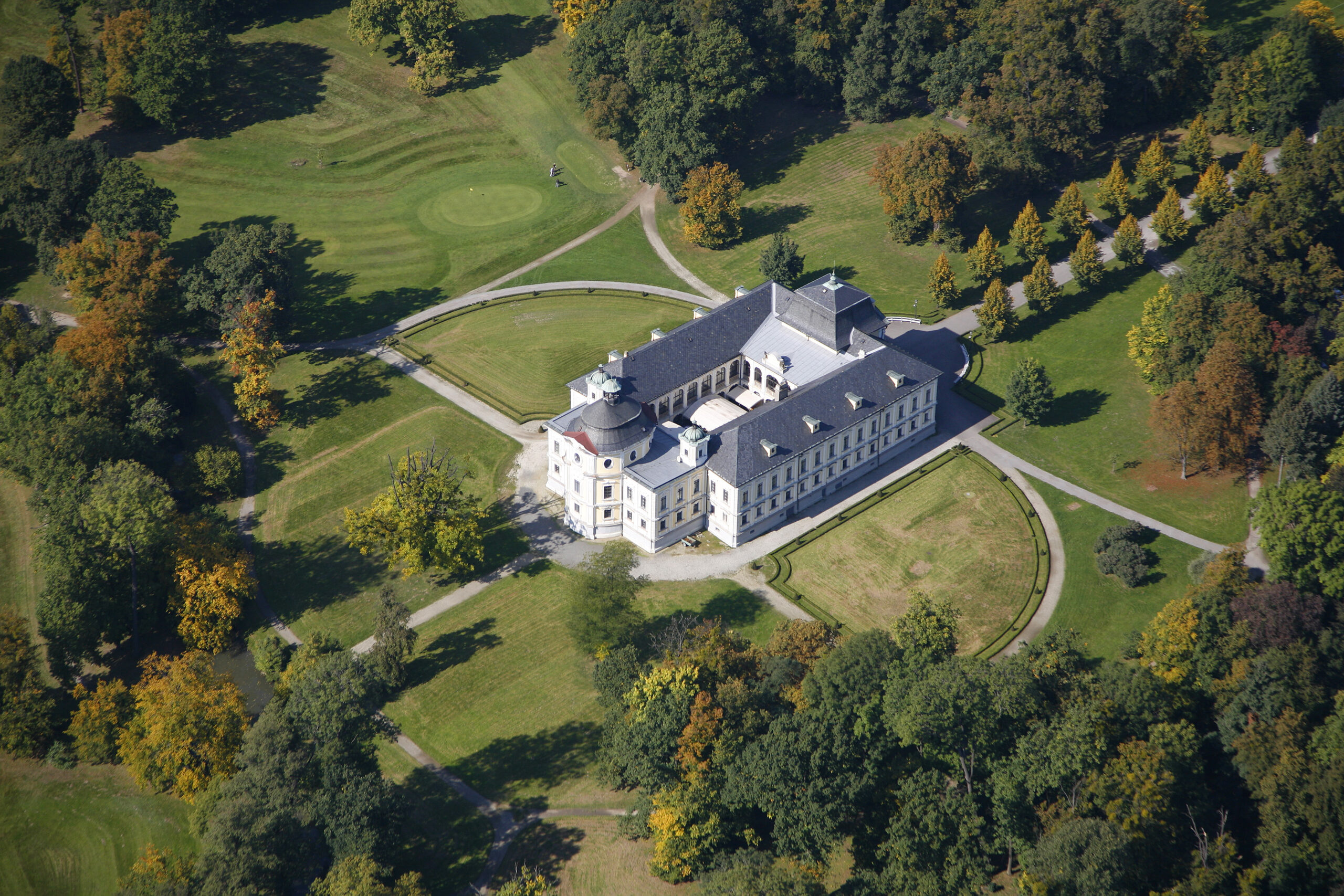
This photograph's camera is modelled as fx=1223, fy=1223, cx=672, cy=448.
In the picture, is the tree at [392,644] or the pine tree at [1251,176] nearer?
the tree at [392,644]

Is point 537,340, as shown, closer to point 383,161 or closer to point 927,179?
point 383,161

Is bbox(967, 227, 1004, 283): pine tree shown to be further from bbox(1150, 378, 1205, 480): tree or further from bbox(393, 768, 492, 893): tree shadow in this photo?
bbox(393, 768, 492, 893): tree shadow

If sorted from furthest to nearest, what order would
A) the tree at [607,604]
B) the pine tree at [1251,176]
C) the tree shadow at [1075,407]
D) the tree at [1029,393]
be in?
the pine tree at [1251,176] < the tree shadow at [1075,407] < the tree at [1029,393] < the tree at [607,604]

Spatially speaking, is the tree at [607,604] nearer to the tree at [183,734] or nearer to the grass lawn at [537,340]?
the tree at [183,734]

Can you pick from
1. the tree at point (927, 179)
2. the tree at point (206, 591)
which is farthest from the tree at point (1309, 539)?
the tree at point (206, 591)

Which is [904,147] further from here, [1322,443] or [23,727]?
[23,727]

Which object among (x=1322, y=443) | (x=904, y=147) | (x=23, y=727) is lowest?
(x=23, y=727)

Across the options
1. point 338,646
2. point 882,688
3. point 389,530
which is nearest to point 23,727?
point 338,646
